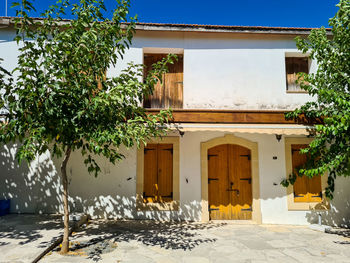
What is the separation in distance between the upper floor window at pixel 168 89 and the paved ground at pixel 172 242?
418 cm

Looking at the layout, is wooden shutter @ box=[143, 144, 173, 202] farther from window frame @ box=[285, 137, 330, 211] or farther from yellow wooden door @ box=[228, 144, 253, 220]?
window frame @ box=[285, 137, 330, 211]

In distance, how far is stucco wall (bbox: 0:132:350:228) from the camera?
951cm

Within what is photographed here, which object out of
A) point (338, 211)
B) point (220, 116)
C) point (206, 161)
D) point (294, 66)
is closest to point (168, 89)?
point (220, 116)

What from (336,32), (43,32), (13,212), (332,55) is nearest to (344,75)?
(332,55)

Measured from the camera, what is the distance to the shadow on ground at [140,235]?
671cm

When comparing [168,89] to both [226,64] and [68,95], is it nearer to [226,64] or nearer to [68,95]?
[226,64]

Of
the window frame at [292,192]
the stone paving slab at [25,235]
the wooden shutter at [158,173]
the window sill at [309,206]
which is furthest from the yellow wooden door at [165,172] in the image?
the window sill at [309,206]

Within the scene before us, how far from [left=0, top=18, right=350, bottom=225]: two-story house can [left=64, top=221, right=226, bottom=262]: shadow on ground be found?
67 cm

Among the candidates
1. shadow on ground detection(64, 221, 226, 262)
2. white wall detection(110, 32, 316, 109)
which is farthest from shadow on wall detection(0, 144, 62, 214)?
white wall detection(110, 32, 316, 109)

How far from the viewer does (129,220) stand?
9445mm

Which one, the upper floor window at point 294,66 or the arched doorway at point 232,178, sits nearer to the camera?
the arched doorway at point 232,178

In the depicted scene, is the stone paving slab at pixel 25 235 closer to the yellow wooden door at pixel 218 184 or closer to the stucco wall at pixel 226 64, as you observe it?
the yellow wooden door at pixel 218 184

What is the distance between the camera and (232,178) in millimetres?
9984

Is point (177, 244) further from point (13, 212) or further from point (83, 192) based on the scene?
point (13, 212)
